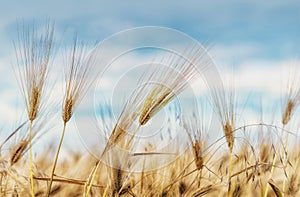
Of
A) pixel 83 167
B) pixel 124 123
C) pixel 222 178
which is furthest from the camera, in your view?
pixel 83 167

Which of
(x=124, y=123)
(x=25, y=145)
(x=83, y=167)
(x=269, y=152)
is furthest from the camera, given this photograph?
(x=83, y=167)

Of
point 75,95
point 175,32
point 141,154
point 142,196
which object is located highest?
point 175,32

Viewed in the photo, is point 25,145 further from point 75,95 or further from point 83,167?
point 83,167

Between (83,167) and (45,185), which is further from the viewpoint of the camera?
(83,167)

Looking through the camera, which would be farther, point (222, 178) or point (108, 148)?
point (222, 178)

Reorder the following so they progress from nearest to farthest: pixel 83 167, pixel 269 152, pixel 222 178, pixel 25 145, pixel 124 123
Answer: pixel 124 123
pixel 25 145
pixel 222 178
pixel 269 152
pixel 83 167

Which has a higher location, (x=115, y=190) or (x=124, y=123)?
(x=124, y=123)

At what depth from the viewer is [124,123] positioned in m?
1.63

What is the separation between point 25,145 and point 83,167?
793 millimetres

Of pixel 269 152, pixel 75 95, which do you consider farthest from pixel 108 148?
pixel 269 152

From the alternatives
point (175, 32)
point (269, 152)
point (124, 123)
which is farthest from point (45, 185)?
point (269, 152)

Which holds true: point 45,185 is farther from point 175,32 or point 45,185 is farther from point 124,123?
point 175,32

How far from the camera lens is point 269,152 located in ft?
7.27

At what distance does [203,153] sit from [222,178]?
0.38 ft
